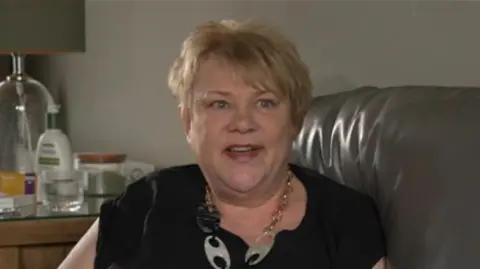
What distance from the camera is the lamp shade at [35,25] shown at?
2.08 m

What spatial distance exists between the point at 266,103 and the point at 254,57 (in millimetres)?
77

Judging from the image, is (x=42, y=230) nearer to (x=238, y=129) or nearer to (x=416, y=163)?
(x=238, y=129)

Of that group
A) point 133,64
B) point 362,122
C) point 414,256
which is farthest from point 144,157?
point 414,256

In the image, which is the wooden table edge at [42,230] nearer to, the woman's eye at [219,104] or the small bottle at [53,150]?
the small bottle at [53,150]

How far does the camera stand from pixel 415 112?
1256 millimetres

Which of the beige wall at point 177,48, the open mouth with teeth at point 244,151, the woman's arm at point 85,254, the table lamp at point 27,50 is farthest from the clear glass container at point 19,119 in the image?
the open mouth with teeth at point 244,151

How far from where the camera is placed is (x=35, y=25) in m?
2.09

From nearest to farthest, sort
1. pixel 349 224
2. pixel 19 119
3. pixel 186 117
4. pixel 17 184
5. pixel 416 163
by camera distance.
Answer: pixel 416 163, pixel 349 224, pixel 186 117, pixel 17 184, pixel 19 119

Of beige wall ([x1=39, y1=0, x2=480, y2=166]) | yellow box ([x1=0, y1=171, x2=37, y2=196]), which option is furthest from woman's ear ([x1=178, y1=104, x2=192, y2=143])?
yellow box ([x1=0, y1=171, x2=37, y2=196])

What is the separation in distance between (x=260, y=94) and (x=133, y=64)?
1200 mm

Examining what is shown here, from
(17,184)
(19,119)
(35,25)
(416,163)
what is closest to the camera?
(416,163)

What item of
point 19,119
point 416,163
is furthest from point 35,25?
point 416,163

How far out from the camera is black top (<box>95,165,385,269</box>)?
1.33m

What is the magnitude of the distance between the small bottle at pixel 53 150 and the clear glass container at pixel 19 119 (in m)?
0.06
